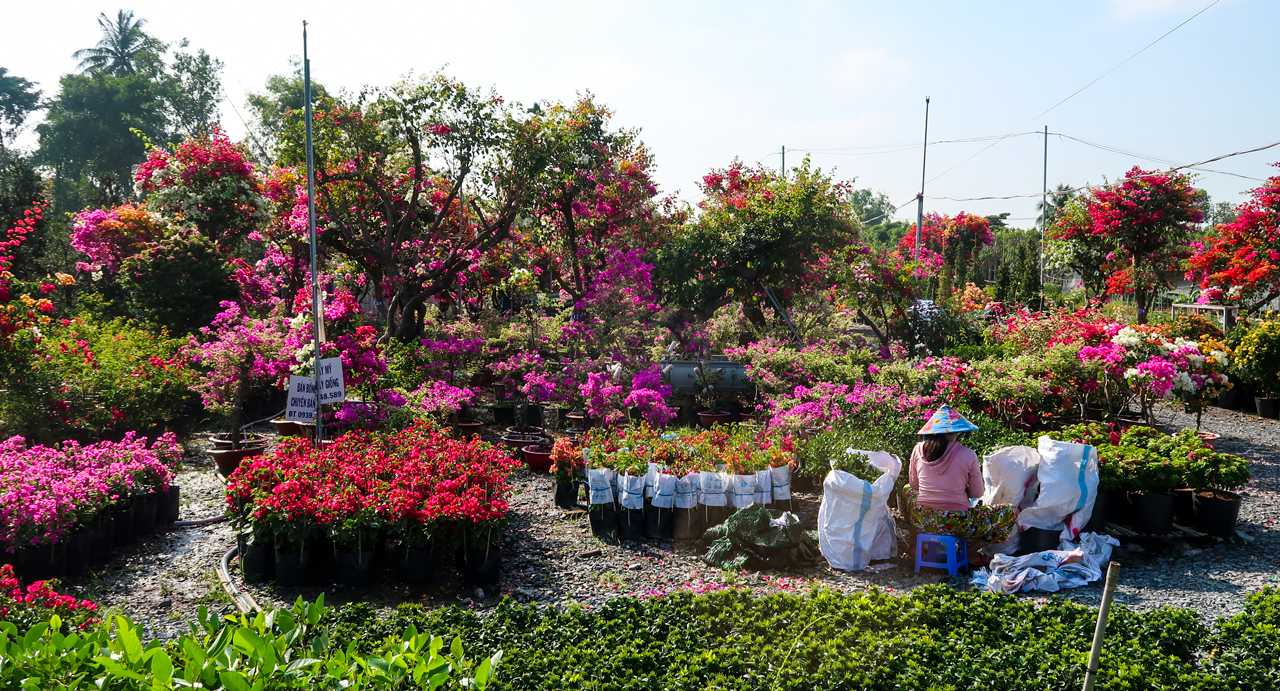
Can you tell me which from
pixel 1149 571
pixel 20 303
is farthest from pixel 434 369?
pixel 1149 571

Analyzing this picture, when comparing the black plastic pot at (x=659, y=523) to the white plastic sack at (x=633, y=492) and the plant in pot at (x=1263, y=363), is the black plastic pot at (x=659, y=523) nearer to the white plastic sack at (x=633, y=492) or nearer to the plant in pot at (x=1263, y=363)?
the white plastic sack at (x=633, y=492)

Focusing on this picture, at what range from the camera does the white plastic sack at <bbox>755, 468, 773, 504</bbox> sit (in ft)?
18.0

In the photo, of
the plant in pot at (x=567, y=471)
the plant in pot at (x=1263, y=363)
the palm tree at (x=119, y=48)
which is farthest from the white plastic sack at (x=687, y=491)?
the palm tree at (x=119, y=48)

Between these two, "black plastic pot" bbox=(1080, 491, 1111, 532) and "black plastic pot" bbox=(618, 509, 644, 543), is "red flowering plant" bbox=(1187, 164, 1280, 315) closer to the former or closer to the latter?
"black plastic pot" bbox=(1080, 491, 1111, 532)

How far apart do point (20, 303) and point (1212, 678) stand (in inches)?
357

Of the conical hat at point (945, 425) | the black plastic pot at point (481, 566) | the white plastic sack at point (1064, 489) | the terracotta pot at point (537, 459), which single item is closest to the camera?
the black plastic pot at point (481, 566)

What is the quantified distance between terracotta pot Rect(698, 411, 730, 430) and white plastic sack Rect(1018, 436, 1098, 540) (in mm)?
4474

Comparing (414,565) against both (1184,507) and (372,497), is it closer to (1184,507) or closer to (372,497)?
(372,497)

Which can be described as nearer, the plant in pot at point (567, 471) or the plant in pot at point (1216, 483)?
the plant in pot at point (1216, 483)

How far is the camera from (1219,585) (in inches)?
180

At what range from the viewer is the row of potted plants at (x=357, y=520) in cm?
456

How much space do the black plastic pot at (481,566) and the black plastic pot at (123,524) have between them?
2722 millimetres

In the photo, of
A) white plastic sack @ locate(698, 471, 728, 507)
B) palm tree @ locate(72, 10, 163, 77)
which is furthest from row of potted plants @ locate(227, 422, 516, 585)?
palm tree @ locate(72, 10, 163, 77)

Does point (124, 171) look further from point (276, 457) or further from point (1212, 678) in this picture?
point (1212, 678)
